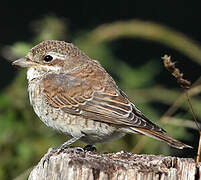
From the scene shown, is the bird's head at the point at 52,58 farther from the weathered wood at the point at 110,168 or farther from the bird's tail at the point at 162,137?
the weathered wood at the point at 110,168

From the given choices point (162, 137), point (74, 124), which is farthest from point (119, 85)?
point (162, 137)

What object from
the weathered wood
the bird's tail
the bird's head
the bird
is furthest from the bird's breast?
the weathered wood

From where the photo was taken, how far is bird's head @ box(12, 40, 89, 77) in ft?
16.3

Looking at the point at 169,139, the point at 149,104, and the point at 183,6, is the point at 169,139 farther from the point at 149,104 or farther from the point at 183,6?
the point at 183,6

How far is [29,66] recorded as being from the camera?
16.4 feet

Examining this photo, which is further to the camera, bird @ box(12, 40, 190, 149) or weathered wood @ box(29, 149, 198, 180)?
bird @ box(12, 40, 190, 149)

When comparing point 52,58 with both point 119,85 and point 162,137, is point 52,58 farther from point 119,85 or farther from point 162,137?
point 162,137

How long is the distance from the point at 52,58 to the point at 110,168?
1.96 m

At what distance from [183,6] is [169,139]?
5.39m

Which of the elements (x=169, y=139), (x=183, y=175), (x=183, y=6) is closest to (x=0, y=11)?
(x=183, y=6)

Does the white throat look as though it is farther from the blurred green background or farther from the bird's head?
the blurred green background

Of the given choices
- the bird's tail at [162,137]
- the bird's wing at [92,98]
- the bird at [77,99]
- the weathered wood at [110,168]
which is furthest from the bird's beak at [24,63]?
Result: the weathered wood at [110,168]

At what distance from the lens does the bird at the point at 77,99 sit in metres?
4.43

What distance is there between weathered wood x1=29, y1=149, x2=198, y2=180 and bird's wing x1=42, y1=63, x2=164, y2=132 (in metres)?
0.93
